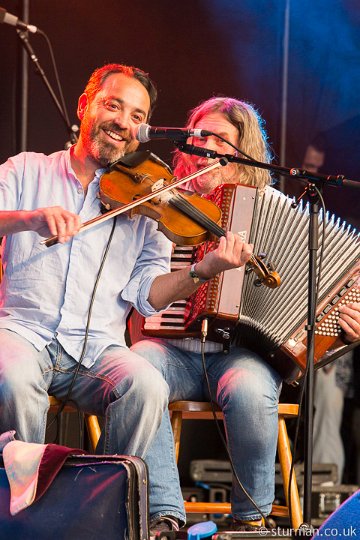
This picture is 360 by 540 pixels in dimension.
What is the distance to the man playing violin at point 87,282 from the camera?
7.69ft

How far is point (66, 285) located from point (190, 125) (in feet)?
3.15

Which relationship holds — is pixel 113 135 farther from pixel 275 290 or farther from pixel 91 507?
pixel 91 507

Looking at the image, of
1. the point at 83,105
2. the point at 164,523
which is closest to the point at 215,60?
the point at 83,105

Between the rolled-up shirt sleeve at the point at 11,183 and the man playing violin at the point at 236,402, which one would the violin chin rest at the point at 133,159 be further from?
the man playing violin at the point at 236,402

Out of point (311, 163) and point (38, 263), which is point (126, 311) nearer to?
point (38, 263)

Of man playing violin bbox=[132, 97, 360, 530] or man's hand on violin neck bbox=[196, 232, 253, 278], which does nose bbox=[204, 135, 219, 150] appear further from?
man's hand on violin neck bbox=[196, 232, 253, 278]

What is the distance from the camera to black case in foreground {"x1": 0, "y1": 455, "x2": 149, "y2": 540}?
1872mm

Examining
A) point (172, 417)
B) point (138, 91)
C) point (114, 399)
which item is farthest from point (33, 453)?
point (138, 91)

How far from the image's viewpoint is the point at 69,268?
102 inches

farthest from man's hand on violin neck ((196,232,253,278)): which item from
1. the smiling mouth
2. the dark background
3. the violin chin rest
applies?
the dark background

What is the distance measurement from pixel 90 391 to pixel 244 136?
46.4 inches

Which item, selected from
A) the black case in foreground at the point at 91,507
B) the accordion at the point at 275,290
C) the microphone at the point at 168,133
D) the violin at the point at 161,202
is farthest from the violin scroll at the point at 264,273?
the black case in foreground at the point at 91,507

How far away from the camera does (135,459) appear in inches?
76.1

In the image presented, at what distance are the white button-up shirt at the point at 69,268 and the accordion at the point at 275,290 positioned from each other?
18 cm
